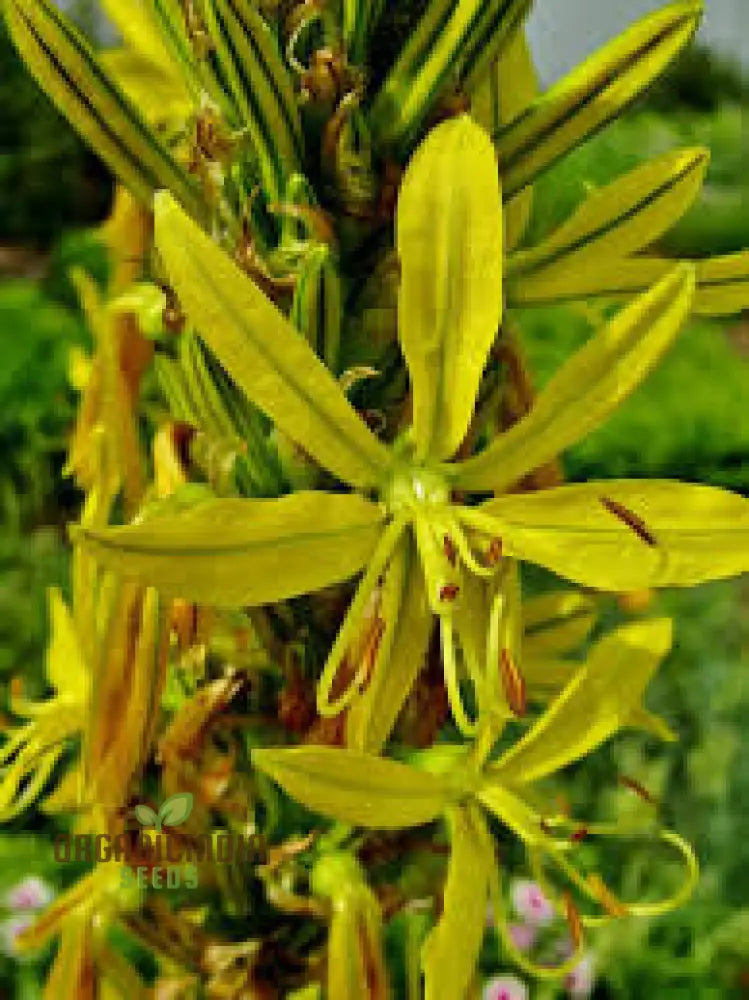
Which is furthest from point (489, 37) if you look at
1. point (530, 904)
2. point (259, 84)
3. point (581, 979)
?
point (581, 979)

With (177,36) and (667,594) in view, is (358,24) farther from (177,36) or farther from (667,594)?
(667,594)

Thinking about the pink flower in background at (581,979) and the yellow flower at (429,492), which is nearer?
the yellow flower at (429,492)

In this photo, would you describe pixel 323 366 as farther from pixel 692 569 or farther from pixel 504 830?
pixel 504 830

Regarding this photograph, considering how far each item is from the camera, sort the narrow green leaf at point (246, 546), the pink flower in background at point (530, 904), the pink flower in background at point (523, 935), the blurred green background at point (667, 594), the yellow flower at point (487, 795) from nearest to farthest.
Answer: the narrow green leaf at point (246, 546), the yellow flower at point (487, 795), the pink flower in background at point (530, 904), the pink flower in background at point (523, 935), the blurred green background at point (667, 594)

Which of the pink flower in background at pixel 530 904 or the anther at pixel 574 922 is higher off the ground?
the anther at pixel 574 922

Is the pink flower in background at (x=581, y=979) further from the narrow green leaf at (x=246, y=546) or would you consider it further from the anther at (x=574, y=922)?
the narrow green leaf at (x=246, y=546)

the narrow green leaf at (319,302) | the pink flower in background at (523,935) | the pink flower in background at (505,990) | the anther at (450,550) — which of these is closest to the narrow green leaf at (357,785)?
the anther at (450,550)
